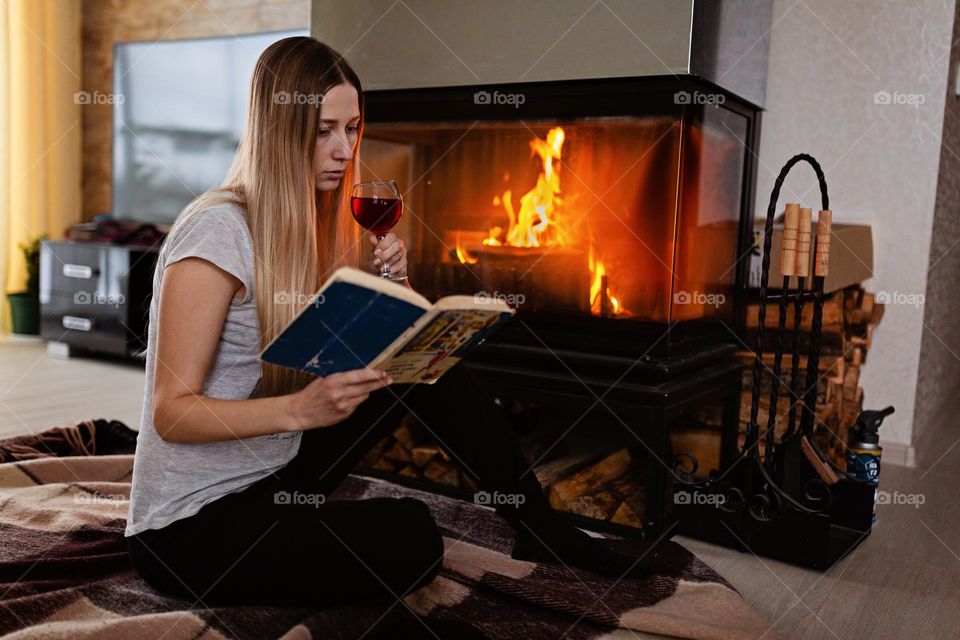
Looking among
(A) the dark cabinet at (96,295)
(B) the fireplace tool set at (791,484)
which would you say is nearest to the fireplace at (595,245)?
(B) the fireplace tool set at (791,484)

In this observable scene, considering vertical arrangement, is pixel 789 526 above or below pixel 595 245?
below

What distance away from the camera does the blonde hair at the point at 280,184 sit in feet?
4.24

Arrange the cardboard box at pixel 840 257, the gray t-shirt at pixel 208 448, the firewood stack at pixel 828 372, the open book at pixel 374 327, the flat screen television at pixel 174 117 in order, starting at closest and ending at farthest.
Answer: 1. the open book at pixel 374 327
2. the gray t-shirt at pixel 208 448
3. the cardboard box at pixel 840 257
4. the firewood stack at pixel 828 372
5. the flat screen television at pixel 174 117

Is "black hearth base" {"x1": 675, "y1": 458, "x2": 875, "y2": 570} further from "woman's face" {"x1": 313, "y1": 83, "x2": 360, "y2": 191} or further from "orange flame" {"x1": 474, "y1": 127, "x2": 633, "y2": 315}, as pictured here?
"woman's face" {"x1": 313, "y1": 83, "x2": 360, "y2": 191}

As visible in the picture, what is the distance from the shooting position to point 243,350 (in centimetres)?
134

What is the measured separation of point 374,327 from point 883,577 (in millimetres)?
1288

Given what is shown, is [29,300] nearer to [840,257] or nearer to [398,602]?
[398,602]

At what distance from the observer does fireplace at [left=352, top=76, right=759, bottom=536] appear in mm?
2029

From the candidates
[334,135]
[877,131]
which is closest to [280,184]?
[334,135]

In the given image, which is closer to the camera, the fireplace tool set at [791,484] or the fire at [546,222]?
the fireplace tool set at [791,484]

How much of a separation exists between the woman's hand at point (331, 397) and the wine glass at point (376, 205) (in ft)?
1.32

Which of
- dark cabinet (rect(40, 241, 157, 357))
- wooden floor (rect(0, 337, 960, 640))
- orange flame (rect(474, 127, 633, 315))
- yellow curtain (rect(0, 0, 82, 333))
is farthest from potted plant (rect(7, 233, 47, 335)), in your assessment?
orange flame (rect(474, 127, 633, 315))

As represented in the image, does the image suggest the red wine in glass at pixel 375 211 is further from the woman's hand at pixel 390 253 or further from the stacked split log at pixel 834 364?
the stacked split log at pixel 834 364

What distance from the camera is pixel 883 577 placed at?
182 cm
